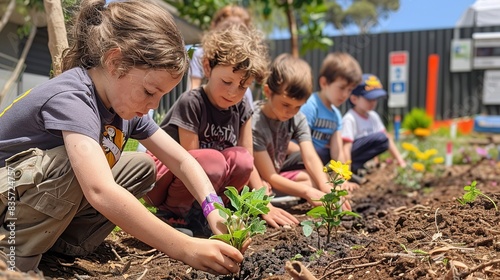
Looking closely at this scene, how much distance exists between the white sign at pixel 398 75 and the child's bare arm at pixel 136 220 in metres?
11.4

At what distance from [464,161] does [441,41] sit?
20.3 feet

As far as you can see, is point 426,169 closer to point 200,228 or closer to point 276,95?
point 276,95

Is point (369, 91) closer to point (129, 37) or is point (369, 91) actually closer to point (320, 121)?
point (320, 121)

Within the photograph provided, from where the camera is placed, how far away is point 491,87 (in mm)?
12188

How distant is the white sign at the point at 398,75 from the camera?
1267 centimetres

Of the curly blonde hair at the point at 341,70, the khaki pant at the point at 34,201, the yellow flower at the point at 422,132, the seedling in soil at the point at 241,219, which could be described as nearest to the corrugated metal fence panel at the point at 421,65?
the yellow flower at the point at 422,132

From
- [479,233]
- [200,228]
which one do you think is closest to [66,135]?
[200,228]

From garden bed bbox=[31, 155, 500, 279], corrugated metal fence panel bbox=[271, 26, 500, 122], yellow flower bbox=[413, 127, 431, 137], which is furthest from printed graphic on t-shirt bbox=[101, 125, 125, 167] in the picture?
corrugated metal fence panel bbox=[271, 26, 500, 122]

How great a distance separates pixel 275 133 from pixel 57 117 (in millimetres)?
2035

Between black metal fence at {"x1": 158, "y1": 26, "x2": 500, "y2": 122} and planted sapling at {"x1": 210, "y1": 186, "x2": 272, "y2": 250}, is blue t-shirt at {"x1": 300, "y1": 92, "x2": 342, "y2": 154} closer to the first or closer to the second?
planted sapling at {"x1": 210, "y1": 186, "x2": 272, "y2": 250}

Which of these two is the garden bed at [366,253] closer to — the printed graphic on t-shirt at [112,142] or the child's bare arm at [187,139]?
the printed graphic on t-shirt at [112,142]

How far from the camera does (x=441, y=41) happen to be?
12.7 metres

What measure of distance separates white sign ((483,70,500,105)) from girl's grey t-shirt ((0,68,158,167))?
11568 millimetres

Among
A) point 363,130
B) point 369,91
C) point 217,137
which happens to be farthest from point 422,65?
point 217,137
